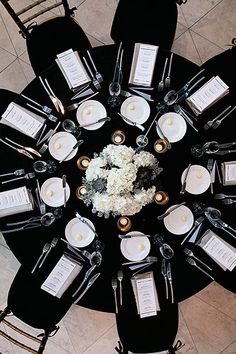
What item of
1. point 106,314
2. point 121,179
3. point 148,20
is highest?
point 148,20

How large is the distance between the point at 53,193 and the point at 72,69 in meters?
0.81

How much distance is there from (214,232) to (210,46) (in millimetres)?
1848

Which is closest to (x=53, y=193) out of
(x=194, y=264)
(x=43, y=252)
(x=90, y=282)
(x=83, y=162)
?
(x=83, y=162)

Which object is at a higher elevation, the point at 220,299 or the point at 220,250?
the point at 220,250

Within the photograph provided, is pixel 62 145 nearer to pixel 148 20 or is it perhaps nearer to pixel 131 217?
pixel 131 217

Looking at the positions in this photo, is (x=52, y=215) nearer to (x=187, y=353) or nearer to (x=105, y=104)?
(x=105, y=104)

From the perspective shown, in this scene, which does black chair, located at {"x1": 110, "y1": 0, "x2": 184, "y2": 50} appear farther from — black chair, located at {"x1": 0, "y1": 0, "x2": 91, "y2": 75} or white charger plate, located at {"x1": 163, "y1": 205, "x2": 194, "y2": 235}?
white charger plate, located at {"x1": 163, "y1": 205, "x2": 194, "y2": 235}

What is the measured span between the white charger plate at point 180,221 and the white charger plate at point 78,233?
1.64 ft

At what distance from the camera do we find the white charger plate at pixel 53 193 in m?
2.72

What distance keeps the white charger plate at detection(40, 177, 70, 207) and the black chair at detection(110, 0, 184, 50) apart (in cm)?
127

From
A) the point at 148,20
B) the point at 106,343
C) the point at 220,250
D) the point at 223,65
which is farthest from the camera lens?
the point at 106,343

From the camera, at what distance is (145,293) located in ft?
8.91

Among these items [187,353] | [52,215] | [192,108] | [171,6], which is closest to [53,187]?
[52,215]

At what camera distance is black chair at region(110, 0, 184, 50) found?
3.15 metres
